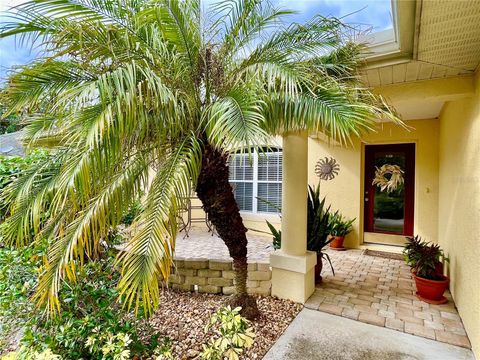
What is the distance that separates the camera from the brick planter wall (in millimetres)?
4402

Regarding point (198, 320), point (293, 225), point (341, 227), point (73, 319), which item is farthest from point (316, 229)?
point (73, 319)

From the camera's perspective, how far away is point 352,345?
3064 millimetres

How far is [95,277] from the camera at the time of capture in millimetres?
3082

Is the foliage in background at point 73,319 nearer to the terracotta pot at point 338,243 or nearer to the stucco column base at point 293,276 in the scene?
the stucco column base at point 293,276

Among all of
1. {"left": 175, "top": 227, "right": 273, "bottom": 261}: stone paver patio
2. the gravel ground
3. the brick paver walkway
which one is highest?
{"left": 175, "top": 227, "right": 273, "bottom": 261}: stone paver patio

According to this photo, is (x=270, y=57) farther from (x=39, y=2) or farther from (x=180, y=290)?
(x=180, y=290)

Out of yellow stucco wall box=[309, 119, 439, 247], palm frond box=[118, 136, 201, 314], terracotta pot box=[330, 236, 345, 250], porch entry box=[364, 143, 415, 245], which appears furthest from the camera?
terracotta pot box=[330, 236, 345, 250]

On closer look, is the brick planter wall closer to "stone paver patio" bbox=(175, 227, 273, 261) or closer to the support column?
the support column

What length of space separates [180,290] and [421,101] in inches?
193

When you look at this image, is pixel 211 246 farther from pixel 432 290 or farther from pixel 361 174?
pixel 432 290

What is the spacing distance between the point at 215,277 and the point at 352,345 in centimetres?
232

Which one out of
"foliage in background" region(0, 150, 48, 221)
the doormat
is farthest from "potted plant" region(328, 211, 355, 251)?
"foliage in background" region(0, 150, 48, 221)

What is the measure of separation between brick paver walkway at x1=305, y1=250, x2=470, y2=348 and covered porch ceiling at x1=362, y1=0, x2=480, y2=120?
2.96 m

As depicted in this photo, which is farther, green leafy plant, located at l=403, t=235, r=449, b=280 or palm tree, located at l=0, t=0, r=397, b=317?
green leafy plant, located at l=403, t=235, r=449, b=280
